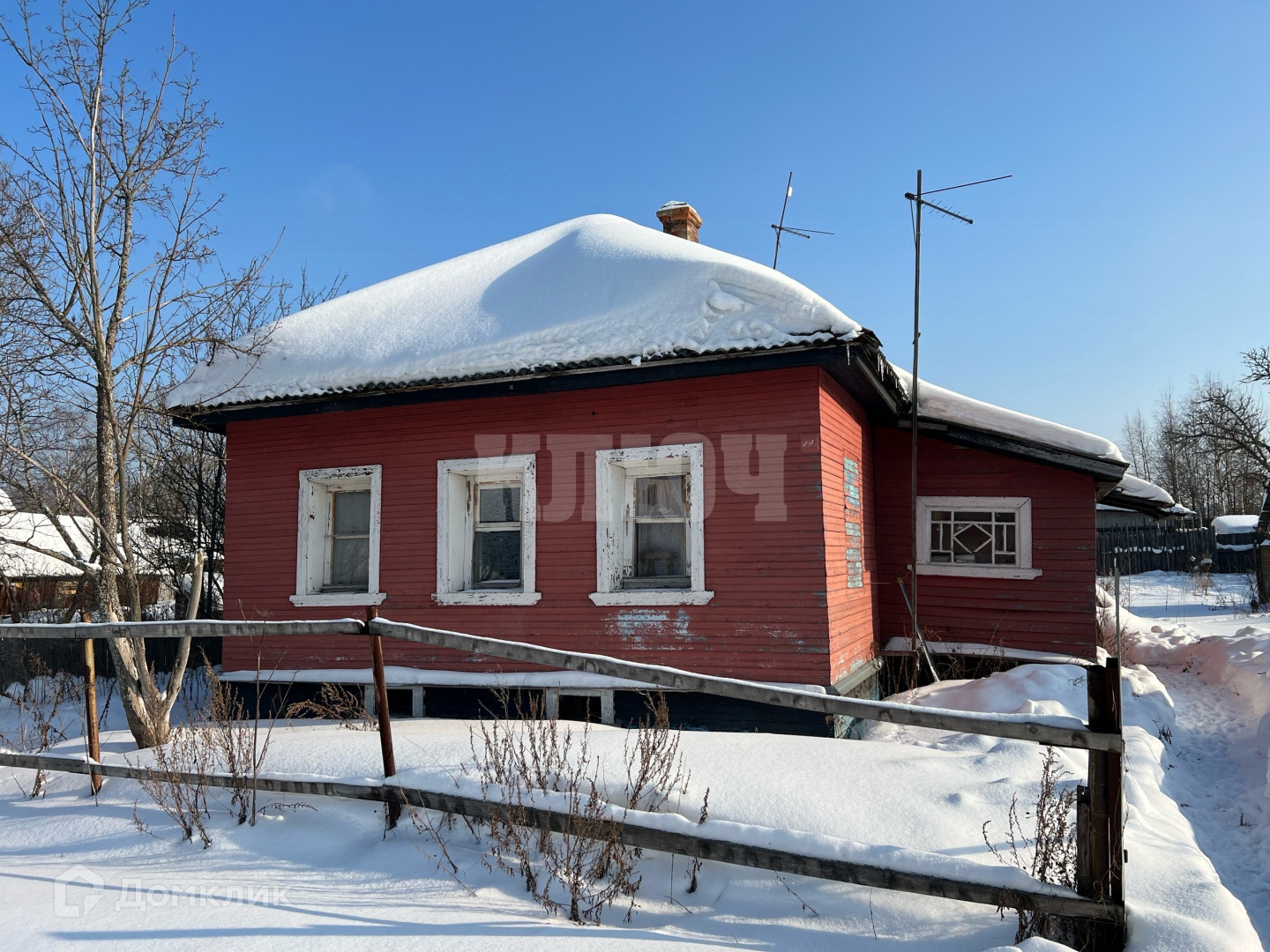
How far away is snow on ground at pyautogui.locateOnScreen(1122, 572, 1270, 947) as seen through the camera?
4859mm

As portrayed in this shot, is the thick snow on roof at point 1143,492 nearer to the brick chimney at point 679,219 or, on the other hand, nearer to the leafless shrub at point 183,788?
the brick chimney at point 679,219

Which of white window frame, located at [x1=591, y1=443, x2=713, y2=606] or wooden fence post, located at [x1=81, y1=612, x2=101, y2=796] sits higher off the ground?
white window frame, located at [x1=591, y1=443, x2=713, y2=606]

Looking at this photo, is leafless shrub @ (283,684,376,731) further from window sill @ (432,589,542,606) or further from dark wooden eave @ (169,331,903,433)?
dark wooden eave @ (169,331,903,433)

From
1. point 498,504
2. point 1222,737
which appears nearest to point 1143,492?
point 1222,737

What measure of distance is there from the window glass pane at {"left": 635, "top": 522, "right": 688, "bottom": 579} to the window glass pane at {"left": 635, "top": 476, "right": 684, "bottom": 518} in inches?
3.7

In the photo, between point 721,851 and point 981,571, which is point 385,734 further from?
point 981,571

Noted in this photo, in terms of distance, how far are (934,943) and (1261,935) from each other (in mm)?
2181

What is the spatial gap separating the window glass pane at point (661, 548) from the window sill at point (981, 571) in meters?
3.34

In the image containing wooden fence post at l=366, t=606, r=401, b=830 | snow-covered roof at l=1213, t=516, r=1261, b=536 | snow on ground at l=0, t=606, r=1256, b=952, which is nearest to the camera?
snow on ground at l=0, t=606, r=1256, b=952

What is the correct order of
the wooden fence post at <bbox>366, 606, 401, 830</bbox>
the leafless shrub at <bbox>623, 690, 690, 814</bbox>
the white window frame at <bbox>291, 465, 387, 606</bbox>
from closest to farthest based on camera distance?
the leafless shrub at <bbox>623, 690, 690, 814</bbox> < the wooden fence post at <bbox>366, 606, 401, 830</bbox> < the white window frame at <bbox>291, 465, 387, 606</bbox>

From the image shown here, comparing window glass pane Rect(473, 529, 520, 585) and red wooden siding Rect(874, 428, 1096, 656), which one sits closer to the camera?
window glass pane Rect(473, 529, 520, 585)

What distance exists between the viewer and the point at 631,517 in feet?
25.2

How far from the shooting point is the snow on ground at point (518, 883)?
306 centimetres

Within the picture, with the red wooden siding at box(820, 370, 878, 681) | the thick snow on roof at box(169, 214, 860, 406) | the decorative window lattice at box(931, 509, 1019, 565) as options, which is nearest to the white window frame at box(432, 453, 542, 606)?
the thick snow on roof at box(169, 214, 860, 406)
